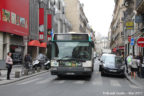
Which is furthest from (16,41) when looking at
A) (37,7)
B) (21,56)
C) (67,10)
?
(67,10)

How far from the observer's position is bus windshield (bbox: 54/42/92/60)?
47.4ft

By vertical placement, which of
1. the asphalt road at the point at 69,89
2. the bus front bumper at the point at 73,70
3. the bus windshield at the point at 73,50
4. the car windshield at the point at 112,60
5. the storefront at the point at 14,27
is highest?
the storefront at the point at 14,27

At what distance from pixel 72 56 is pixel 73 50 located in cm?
37

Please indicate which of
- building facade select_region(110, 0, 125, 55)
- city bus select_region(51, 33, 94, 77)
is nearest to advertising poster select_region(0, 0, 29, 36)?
city bus select_region(51, 33, 94, 77)

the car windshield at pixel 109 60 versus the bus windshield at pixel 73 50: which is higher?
the bus windshield at pixel 73 50

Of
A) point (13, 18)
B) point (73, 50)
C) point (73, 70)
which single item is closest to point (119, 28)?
point (13, 18)

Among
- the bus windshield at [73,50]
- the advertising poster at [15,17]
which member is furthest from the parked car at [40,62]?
the bus windshield at [73,50]

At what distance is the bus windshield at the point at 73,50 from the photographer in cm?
1444

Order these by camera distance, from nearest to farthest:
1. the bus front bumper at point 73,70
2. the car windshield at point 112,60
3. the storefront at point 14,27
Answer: the bus front bumper at point 73,70 → the car windshield at point 112,60 → the storefront at point 14,27

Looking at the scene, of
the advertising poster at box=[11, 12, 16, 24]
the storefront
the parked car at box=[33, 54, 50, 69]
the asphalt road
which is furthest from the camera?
the advertising poster at box=[11, 12, 16, 24]

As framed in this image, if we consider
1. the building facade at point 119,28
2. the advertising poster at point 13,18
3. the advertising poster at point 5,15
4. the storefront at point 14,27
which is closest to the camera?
the advertising poster at point 5,15

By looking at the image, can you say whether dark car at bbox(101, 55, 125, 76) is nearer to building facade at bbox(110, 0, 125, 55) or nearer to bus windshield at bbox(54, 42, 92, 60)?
bus windshield at bbox(54, 42, 92, 60)

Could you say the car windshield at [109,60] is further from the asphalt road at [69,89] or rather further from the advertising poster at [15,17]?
the advertising poster at [15,17]

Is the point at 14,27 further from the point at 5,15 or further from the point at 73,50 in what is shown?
the point at 73,50
